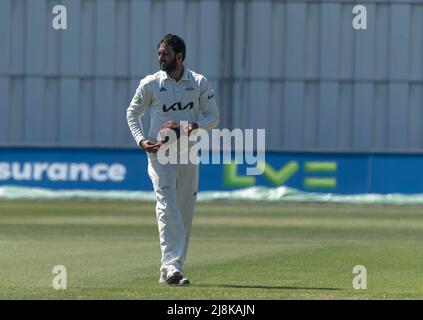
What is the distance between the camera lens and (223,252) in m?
16.4

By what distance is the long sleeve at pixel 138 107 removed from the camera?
40.5 ft

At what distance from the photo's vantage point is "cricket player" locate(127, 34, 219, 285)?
12.2 meters

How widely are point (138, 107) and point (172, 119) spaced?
36 centimetres

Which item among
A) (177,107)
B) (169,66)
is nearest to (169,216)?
(177,107)

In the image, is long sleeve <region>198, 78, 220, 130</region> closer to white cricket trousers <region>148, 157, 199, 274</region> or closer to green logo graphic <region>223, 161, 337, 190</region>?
white cricket trousers <region>148, 157, 199, 274</region>

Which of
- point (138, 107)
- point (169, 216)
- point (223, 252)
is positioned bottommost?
point (223, 252)

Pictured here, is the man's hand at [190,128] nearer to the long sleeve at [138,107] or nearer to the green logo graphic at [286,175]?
the long sleeve at [138,107]

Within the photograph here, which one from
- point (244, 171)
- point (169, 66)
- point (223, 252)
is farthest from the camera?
point (244, 171)

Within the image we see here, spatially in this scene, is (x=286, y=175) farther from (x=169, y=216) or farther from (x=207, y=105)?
(x=169, y=216)

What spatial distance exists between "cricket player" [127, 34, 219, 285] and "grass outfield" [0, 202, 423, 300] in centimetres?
40

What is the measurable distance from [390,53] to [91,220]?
14.6 meters

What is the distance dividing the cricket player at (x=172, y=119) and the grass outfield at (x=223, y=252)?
0.40 metres

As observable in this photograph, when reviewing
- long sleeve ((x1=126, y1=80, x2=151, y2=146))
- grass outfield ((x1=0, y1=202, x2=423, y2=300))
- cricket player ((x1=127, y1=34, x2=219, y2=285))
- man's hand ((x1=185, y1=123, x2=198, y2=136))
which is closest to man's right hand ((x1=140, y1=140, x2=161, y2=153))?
cricket player ((x1=127, y1=34, x2=219, y2=285))
